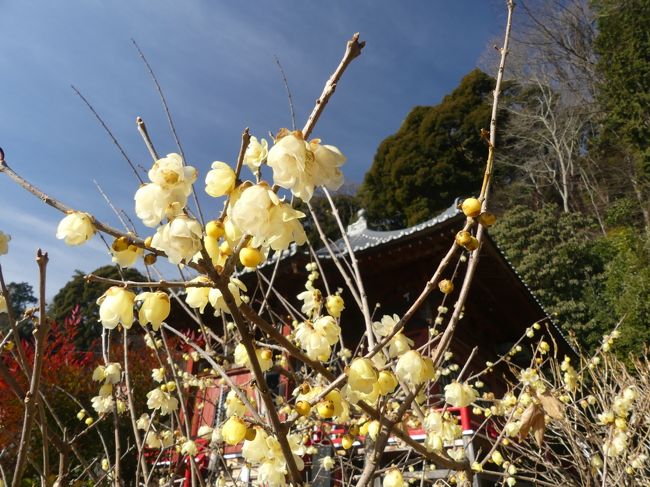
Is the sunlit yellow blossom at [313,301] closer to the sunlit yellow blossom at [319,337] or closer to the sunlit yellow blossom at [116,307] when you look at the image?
the sunlit yellow blossom at [319,337]

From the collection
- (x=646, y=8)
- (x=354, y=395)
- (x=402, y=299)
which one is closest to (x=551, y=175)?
(x=646, y=8)

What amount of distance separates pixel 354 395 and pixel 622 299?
40.0 feet

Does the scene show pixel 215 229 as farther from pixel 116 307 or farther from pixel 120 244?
pixel 116 307

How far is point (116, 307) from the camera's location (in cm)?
101

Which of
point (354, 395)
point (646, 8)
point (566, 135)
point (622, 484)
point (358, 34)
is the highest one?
point (646, 8)

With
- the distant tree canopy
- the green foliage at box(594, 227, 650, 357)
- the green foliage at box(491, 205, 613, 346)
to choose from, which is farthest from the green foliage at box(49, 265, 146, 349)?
the green foliage at box(594, 227, 650, 357)

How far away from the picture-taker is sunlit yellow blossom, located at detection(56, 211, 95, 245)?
0.92 meters

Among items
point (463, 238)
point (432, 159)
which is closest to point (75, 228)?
point (463, 238)

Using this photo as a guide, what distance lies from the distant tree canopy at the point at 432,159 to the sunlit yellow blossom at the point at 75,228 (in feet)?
61.4

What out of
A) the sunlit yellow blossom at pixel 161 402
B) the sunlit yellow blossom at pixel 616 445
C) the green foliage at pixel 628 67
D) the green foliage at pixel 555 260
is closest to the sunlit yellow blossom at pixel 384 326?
the sunlit yellow blossom at pixel 161 402

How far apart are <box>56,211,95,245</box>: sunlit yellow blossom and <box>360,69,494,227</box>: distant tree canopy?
737 inches

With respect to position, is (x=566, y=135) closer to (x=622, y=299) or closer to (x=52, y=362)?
(x=622, y=299)

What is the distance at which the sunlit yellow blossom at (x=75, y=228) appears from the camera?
36.1 inches

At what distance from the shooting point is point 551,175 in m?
20.0
